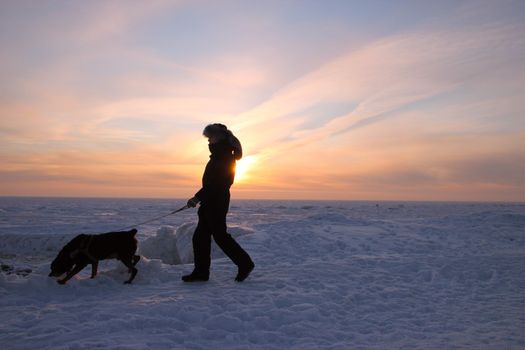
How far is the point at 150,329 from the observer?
13.0ft

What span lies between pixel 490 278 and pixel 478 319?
8.70 ft

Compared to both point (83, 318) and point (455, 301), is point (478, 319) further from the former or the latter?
point (83, 318)

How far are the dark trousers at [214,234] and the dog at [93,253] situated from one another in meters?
1.01

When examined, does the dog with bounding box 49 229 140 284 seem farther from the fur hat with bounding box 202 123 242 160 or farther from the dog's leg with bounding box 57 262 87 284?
the fur hat with bounding box 202 123 242 160

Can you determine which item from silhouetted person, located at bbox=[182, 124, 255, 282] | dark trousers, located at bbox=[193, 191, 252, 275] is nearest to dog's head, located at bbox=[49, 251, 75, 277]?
silhouetted person, located at bbox=[182, 124, 255, 282]

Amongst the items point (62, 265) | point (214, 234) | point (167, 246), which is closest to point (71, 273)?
point (62, 265)

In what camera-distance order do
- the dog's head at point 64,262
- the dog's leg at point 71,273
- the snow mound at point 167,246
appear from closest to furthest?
1. the dog's leg at point 71,273
2. the dog's head at point 64,262
3. the snow mound at point 167,246

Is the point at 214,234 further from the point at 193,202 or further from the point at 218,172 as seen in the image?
the point at 218,172

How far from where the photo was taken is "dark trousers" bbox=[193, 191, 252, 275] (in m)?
5.89

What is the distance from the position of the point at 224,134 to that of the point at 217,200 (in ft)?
3.30

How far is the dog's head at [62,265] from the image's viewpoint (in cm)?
567

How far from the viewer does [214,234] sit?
19.3 ft

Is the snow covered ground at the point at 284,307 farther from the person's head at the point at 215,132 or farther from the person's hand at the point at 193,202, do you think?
the person's head at the point at 215,132

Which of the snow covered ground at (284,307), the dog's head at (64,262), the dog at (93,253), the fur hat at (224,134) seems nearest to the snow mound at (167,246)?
the snow covered ground at (284,307)
